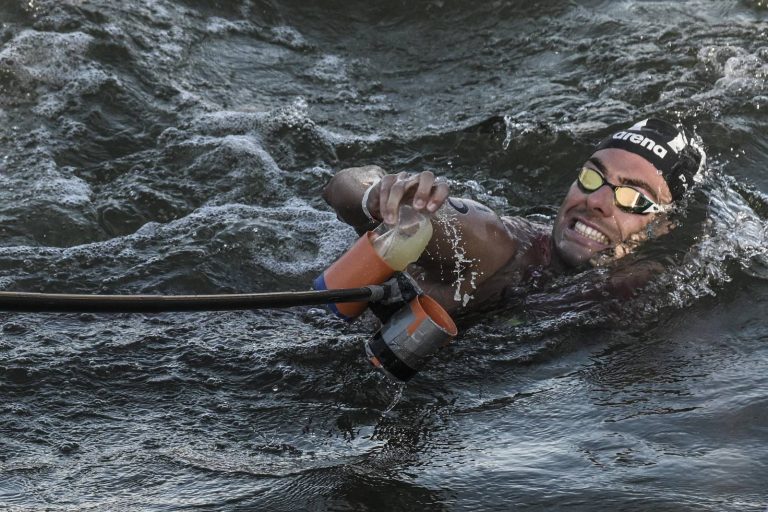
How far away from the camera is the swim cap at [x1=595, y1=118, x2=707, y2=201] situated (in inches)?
203

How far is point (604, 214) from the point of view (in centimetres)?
502

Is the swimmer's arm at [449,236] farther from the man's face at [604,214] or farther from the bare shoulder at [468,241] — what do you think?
the man's face at [604,214]

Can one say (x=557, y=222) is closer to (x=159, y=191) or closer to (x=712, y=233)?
(x=712, y=233)

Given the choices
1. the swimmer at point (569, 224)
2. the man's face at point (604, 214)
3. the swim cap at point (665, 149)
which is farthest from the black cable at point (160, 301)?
the swim cap at point (665, 149)

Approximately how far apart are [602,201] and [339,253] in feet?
4.76

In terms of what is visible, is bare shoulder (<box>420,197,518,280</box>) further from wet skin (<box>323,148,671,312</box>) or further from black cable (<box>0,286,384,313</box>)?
black cable (<box>0,286,384,313</box>)

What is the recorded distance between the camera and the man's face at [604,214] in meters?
5.02

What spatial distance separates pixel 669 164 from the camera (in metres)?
5.17

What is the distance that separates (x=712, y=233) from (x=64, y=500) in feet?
11.7

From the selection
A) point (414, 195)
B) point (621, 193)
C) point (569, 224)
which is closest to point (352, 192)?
point (414, 195)

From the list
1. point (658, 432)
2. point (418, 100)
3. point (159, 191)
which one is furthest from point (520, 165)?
point (658, 432)

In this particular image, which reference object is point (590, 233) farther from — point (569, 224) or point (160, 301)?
point (160, 301)

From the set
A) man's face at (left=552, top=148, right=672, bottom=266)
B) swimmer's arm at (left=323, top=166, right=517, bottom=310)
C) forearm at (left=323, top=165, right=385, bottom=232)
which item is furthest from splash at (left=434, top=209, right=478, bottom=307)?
man's face at (left=552, top=148, right=672, bottom=266)

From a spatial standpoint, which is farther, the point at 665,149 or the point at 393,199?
the point at 665,149
